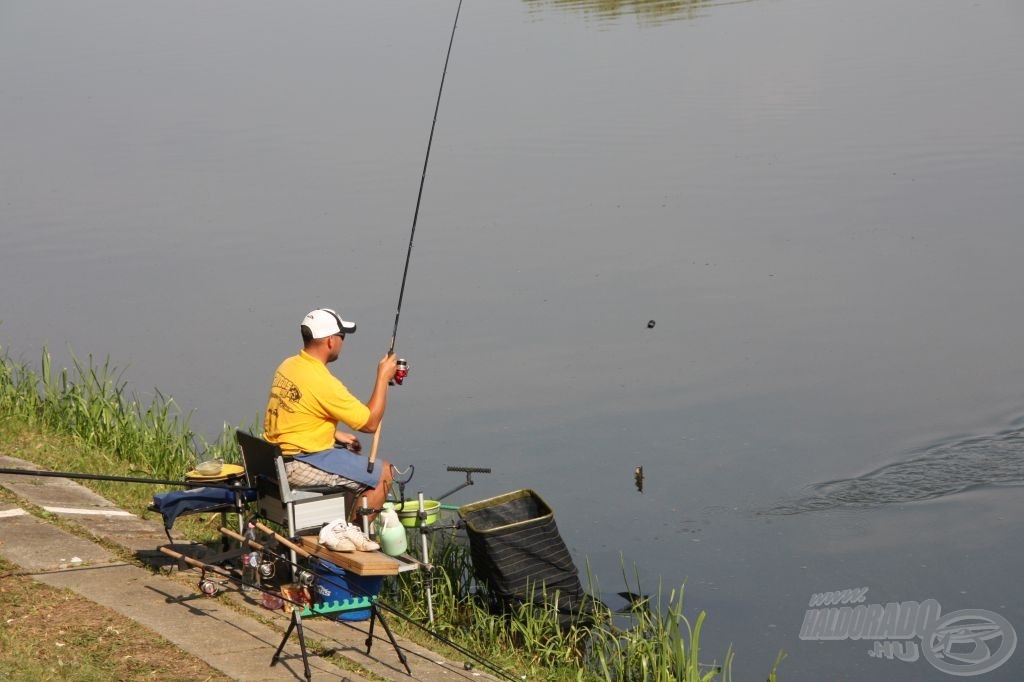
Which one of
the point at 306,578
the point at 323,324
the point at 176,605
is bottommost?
the point at 176,605

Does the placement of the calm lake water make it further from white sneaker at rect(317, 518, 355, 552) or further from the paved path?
white sneaker at rect(317, 518, 355, 552)

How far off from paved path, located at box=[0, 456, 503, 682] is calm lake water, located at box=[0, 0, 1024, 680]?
5.52ft

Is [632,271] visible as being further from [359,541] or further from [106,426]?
[359,541]

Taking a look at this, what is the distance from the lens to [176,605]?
555 cm

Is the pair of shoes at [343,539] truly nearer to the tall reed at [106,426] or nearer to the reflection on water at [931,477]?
the tall reed at [106,426]

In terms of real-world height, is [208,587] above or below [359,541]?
below

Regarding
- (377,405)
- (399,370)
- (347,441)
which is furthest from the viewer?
(347,441)

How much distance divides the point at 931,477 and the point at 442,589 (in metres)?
3.20

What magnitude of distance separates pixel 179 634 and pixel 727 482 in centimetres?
372

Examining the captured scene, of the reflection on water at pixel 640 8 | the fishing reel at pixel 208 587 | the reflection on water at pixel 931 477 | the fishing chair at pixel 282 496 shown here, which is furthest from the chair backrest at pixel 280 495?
the reflection on water at pixel 640 8

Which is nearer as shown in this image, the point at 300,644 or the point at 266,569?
the point at 300,644

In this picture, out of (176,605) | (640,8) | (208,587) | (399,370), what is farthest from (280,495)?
(640,8)

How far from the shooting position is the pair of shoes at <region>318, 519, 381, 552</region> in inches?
211

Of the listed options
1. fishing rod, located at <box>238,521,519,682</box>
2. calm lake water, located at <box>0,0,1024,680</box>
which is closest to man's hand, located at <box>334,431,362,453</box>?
fishing rod, located at <box>238,521,519,682</box>
